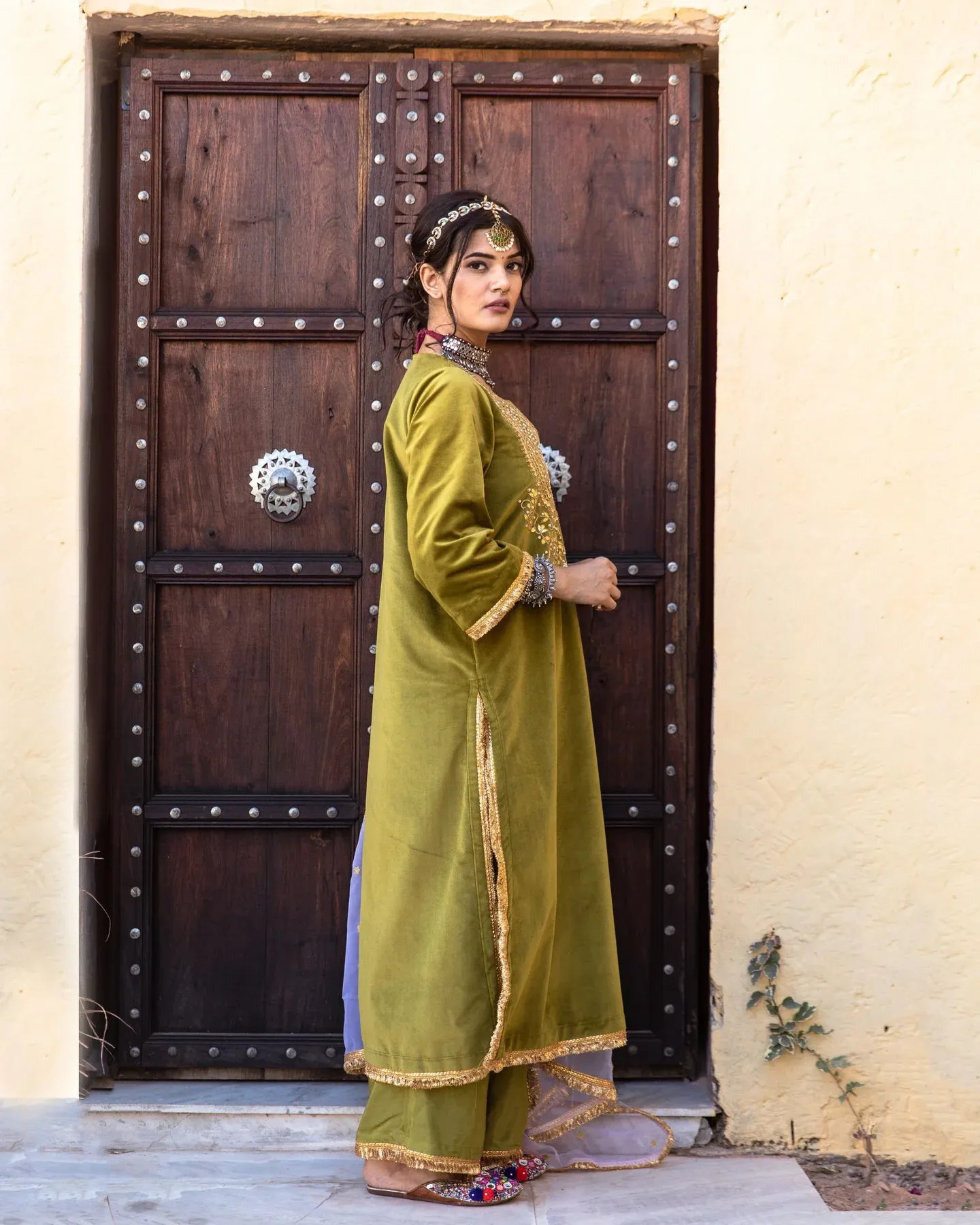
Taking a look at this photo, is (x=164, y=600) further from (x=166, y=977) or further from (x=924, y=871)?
(x=924, y=871)

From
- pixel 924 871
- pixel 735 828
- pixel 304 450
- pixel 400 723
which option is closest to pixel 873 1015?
pixel 924 871

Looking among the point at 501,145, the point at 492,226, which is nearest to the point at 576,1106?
the point at 492,226

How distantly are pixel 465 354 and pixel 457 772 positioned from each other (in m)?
0.78

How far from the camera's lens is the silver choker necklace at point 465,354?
2.32m

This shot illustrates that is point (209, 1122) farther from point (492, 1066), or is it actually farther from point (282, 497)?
point (282, 497)

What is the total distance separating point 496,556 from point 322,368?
813 millimetres

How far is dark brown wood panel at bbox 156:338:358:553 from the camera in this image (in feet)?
8.95

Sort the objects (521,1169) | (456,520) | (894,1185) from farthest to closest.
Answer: (894,1185), (521,1169), (456,520)

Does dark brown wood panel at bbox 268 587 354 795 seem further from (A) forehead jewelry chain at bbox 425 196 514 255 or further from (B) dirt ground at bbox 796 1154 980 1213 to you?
(B) dirt ground at bbox 796 1154 980 1213

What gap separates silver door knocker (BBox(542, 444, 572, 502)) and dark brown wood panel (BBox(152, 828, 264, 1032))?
0.99 metres

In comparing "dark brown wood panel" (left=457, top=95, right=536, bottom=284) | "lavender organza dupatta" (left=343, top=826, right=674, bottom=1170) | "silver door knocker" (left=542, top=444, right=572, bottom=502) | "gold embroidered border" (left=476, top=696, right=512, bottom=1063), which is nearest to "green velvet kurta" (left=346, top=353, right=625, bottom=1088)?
"gold embroidered border" (left=476, top=696, right=512, bottom=1063)

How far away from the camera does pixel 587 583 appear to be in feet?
7.48

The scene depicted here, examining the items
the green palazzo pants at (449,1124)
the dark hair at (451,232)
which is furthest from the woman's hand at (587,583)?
the green palazzo pants at (449,1124)

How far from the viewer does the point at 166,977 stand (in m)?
2.75
